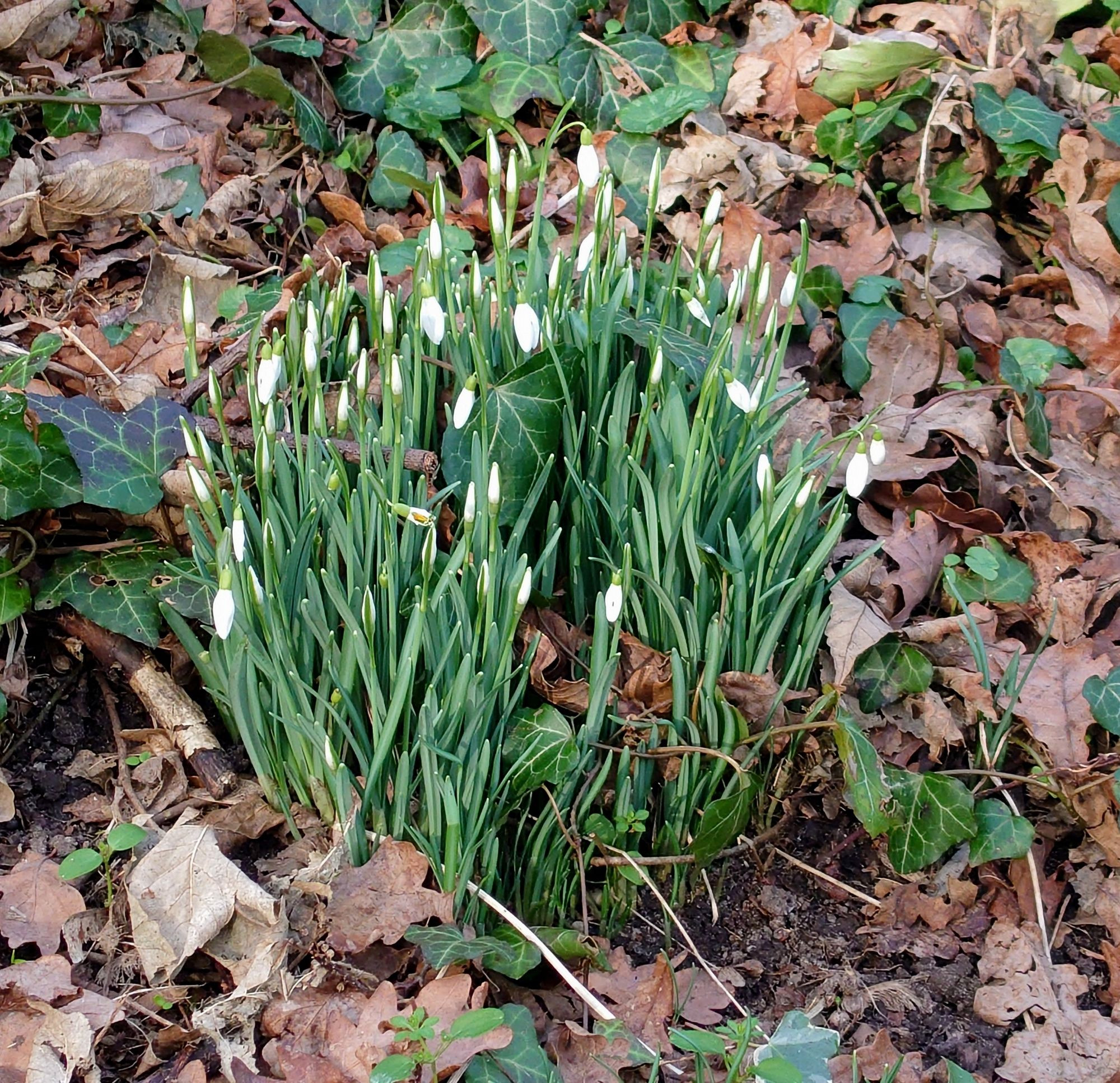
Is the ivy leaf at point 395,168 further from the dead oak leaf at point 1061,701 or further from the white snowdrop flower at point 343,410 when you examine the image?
the dead oak leaf at point 1061,701

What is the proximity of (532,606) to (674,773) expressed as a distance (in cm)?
39

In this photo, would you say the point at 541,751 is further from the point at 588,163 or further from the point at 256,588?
the point at 588,163

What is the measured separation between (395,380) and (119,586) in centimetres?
75

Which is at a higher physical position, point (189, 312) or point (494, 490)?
point (189, 312)

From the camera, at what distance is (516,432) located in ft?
6.32

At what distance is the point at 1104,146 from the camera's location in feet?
11.0

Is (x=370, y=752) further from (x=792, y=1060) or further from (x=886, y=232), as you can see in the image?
(x=886, y=232)

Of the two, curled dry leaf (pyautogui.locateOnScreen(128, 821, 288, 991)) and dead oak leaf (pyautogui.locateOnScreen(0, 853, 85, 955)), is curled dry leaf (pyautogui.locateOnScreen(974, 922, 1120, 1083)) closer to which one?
curled dry leaf (pyautogui.locateOnScreen(128, 821, 288, 991))

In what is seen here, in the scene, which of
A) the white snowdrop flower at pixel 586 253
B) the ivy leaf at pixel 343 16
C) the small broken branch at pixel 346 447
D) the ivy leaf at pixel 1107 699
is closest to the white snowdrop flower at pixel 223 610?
the small broken branch at pixel 346 447

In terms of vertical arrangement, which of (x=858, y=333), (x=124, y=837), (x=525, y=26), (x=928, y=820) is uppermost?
(x=525, y=26)

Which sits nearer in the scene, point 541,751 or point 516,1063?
point 516,1063

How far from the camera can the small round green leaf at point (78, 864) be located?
5.96ft

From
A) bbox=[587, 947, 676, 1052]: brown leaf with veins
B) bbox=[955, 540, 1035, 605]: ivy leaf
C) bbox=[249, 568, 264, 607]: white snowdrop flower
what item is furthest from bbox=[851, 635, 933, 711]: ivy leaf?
bbox=[249, 568, 264, 607]: white snowdrop flower

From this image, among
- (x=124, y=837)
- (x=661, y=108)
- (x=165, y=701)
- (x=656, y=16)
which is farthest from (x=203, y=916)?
(x=656, y=16)
